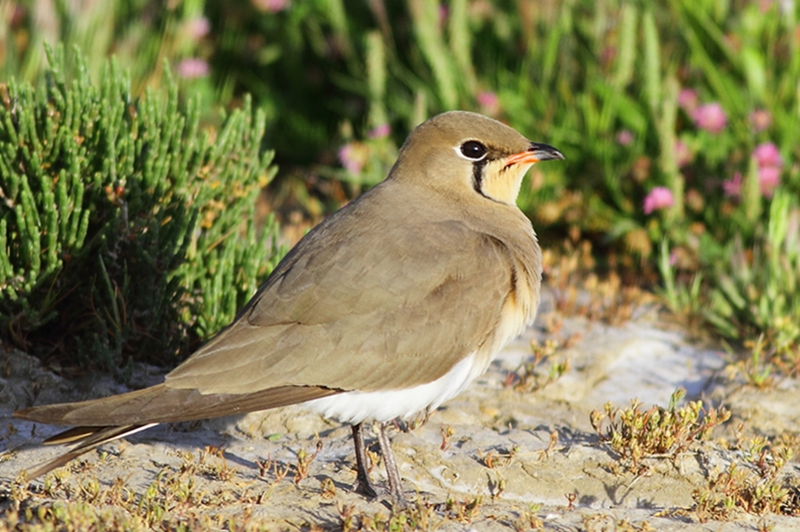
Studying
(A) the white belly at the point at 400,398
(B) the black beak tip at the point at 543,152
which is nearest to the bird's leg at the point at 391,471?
(A) the white belly at the point at 400,398

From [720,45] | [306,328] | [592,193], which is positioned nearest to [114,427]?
[306,328]

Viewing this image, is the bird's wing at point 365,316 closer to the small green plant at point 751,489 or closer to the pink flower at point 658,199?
Result: the small green plant at point 751,489

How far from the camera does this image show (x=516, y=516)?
4.04 meters

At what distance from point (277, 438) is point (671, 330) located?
2712mm

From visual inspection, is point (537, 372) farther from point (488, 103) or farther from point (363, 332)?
point (488, 103)

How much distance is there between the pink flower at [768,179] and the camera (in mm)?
6518

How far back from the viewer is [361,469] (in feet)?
14.1

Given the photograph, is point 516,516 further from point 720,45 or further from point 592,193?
point 720,45

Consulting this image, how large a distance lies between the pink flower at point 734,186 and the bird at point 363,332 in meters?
2.58

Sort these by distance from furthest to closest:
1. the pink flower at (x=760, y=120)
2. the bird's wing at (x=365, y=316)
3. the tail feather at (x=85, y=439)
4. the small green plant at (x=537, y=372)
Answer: the pink flower at (x=760, y=120) < the small green plant at (x=537, y=372) < the bird's wing at (x=365, y=316) < the tail feather at (x=85, y=439)

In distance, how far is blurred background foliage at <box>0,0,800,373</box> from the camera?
6.57 metres

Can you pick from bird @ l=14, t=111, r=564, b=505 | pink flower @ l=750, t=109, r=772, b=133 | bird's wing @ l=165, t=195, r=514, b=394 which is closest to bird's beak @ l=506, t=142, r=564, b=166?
bird @ l=14, t=111, r=564, b=505

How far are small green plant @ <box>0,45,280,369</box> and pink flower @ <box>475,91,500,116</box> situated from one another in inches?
88.5

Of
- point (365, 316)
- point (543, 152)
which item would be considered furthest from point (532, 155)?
point (365, 316)
